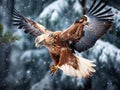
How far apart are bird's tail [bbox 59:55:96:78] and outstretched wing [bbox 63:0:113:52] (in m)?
0.10

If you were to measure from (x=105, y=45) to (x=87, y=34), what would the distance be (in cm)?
33

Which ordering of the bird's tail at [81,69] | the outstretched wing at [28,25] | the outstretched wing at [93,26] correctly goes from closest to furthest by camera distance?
the outstretched wing at [93,26] < the bird's tail at [81,69] < the outstretched wing at [28,25]

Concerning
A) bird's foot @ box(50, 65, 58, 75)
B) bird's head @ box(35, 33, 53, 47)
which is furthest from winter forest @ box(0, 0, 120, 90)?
bird's head @ box(35, 33, 53, 47)

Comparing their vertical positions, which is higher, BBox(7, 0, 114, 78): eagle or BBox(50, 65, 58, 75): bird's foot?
BBox(7, 0, 114, 78): eagle

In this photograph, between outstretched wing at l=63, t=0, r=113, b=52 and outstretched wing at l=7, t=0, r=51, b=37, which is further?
outstretched wing at l=7, t=0, r=51, b=37

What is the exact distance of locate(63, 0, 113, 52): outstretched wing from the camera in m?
2.64

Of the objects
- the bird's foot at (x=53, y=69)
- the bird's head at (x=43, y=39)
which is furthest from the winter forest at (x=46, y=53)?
the bird's head at (x=43, y=39)

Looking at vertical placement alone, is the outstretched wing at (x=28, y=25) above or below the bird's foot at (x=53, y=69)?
above

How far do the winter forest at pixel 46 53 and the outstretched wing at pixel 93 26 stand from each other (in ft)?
0.55

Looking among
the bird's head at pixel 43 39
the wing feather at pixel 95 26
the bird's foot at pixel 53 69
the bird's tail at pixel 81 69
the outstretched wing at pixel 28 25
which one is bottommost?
the bird's tail at pixel 81 69

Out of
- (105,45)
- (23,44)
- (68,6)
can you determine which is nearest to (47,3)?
(68,6)

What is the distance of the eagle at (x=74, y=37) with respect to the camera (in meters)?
2.67

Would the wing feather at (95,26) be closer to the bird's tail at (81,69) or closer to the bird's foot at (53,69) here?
the bird's tail at (81,69)

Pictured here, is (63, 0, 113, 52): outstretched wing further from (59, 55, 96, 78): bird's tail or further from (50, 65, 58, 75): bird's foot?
(50, 65, 58, 75): bird's foot
